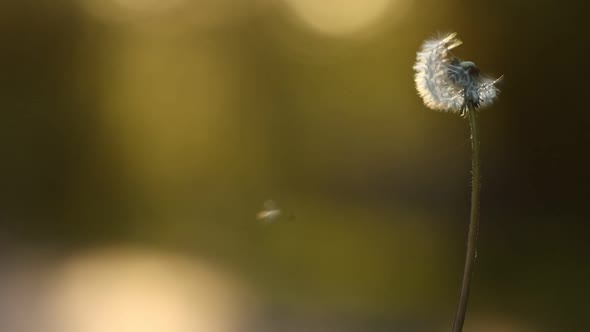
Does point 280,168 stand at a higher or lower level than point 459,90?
higher

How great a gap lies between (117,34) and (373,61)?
60 centimetres

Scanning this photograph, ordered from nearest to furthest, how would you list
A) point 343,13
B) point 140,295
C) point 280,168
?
point 140,295, point 343,13, point 280,168

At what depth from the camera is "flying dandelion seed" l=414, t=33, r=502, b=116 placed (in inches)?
15.8

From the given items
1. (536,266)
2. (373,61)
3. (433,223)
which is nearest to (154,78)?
(373,61)

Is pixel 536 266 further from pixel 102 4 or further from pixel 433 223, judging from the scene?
pixel 102 4

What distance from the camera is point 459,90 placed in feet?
1.33

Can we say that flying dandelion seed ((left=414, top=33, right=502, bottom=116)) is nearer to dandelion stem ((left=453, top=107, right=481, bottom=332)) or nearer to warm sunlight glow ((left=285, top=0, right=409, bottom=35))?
dandelion stem ((left=453, top=107, right=481, bottom=332))

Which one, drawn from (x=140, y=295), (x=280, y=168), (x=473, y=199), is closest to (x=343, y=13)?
(x=280, y=168)

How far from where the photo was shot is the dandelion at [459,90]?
1.27 ft

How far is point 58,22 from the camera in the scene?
4.25 feet

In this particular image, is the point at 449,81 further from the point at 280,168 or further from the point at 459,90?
the point at 280,168

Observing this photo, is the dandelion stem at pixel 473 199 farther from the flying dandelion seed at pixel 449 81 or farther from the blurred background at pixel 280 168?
the blurred background at pixel 280 168

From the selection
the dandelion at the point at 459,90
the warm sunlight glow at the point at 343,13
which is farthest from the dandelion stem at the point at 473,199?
the warm sunlight glow at the point at 343,13

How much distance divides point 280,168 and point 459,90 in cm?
82
